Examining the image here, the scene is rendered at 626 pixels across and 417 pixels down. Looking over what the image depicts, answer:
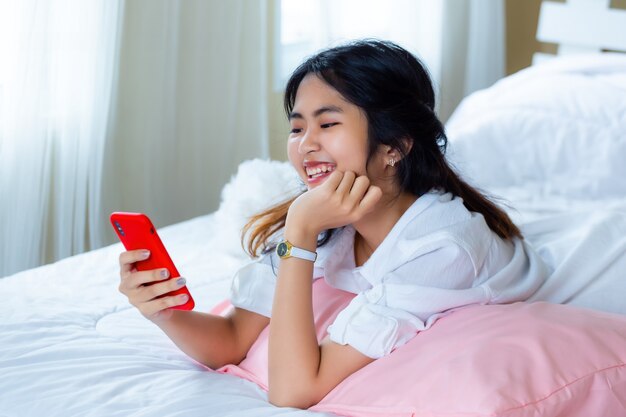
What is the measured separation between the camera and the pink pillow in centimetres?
97

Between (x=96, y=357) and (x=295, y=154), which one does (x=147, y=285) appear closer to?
(x=96, y=357)

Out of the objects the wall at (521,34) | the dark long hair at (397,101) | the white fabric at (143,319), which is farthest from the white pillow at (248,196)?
the wall at (521,34)

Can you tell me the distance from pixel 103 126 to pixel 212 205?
25.2 inches

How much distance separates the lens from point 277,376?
1.11m

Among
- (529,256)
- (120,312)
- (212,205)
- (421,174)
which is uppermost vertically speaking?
(421,174)

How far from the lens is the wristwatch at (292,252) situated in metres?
1.15

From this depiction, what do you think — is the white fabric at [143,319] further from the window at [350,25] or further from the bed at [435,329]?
the window at [350,25]

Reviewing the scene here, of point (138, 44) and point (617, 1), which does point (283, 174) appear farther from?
point (617, 1)

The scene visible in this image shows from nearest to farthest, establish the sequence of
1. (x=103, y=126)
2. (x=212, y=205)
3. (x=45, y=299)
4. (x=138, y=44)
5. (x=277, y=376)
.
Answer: (x=277, y=376) → (x=45, y=299) → (x=103, y=126) → (x=138, y=44) → (x=212, y=205)

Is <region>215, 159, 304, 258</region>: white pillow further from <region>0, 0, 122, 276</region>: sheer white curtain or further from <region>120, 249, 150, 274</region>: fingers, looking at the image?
<region>120, 249, 150, 274</region>: fingers

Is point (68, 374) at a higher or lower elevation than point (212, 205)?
higher

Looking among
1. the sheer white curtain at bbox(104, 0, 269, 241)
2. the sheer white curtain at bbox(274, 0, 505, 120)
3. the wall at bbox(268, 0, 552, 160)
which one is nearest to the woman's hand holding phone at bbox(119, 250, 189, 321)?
the sheer white curtain at bbox(104, 0, 269, 241)

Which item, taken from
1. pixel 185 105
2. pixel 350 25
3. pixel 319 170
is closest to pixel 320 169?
pixel 319 170

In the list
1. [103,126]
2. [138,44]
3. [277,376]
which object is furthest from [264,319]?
[138,44]
